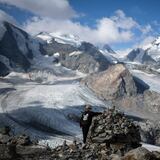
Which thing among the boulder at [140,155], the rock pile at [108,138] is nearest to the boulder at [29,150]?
the rock pile at [108,138]

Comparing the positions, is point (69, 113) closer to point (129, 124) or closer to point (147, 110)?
point (147, 110)

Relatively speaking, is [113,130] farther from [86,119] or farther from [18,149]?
[18,149]

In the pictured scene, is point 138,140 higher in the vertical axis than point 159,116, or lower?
lower

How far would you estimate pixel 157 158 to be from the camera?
608 inches

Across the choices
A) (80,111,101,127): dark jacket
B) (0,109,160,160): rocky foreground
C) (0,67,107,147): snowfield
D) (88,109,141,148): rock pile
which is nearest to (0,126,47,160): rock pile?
(0,109,160,160): rocky foreground

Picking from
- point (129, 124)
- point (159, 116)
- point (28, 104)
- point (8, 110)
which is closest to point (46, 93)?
point (28, 104)

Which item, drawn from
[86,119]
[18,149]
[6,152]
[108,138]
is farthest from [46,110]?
[6,152]

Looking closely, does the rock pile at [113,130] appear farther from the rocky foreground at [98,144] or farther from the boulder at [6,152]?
the boulder at [6,152]

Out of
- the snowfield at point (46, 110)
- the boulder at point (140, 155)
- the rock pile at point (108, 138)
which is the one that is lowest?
the boulder at point (140, 155)

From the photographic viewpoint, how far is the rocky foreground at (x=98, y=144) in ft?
62.2

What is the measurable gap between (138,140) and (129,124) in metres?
0.92

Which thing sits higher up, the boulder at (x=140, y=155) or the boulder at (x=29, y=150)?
the boulder at (x=140, y=155)

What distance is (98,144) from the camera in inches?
849

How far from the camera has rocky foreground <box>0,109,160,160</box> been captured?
1897cm
